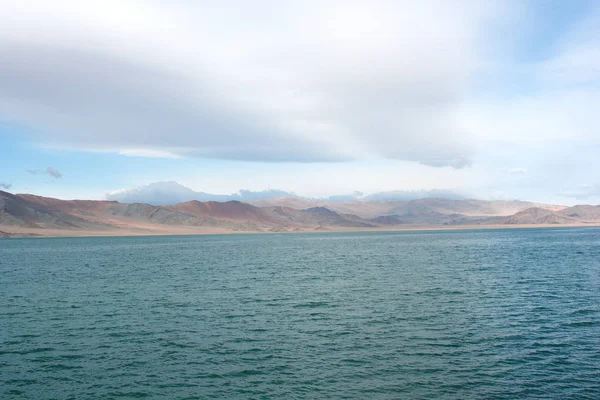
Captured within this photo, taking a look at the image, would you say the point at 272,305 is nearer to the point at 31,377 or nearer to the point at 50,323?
the point at 50,323

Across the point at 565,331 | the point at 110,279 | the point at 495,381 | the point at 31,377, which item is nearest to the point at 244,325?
the point at 31,377

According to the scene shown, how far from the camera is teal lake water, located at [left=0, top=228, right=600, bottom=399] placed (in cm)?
1819

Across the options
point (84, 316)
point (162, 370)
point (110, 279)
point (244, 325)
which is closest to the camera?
point (162, 370)

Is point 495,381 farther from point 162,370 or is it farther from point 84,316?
point 84,316

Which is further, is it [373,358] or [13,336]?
[13,336]

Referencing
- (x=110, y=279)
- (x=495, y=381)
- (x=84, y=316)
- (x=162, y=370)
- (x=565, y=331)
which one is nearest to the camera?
(x=495, y=381)

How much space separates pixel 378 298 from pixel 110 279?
30.5m

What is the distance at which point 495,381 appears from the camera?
18.4m

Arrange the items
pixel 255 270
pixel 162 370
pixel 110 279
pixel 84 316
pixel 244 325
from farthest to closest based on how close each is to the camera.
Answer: pixel 255 270
pixel 110 279
pixel 84 316
pixel 244 325
pixel 162 370

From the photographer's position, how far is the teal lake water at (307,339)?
18.2 meters

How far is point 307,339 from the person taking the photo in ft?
80.6

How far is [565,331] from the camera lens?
25266 mm

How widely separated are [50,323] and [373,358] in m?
20.1

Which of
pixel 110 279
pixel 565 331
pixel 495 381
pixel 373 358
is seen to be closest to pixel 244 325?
pixel 373 358
